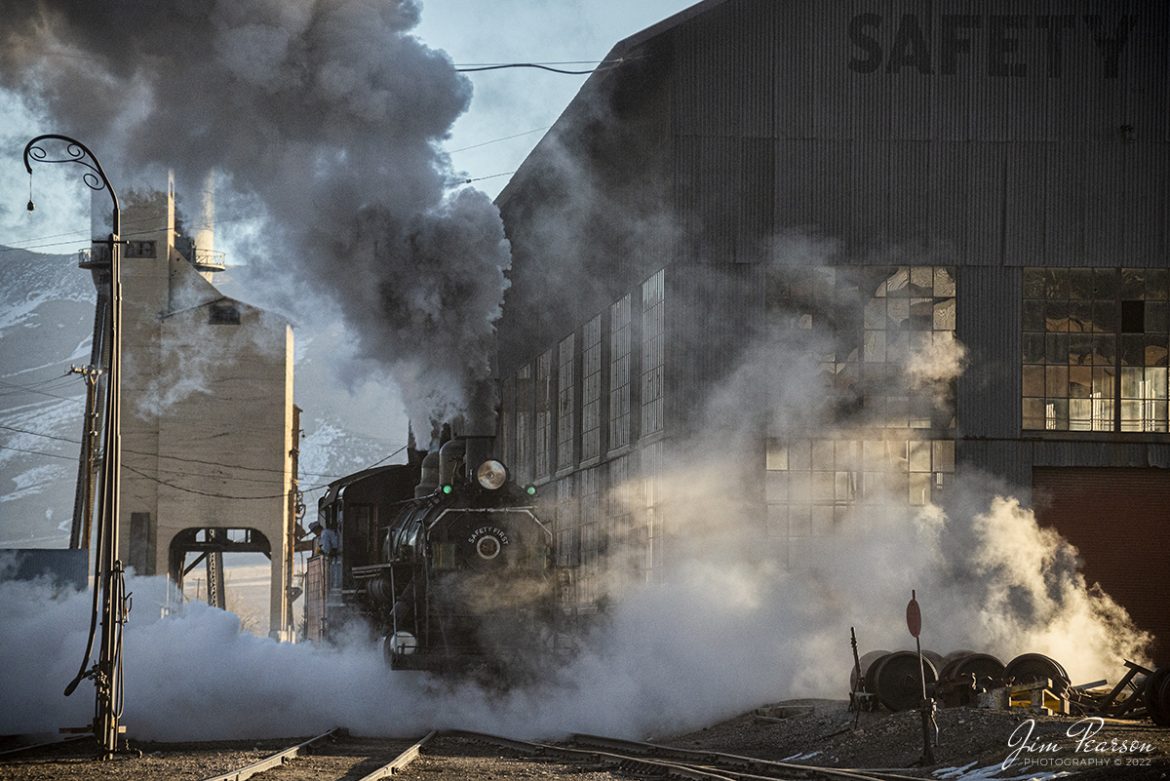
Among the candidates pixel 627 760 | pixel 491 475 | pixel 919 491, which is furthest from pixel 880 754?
pixel 919 491

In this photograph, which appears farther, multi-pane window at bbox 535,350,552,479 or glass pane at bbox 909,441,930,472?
multi-pane window at bbox 535,350,552,479

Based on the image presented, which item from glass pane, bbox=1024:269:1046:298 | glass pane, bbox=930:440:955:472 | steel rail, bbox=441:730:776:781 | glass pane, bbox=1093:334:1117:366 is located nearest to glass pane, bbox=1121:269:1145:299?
glass pane, bbox=1093:334:1117:366

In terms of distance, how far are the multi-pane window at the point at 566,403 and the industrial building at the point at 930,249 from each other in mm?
8629

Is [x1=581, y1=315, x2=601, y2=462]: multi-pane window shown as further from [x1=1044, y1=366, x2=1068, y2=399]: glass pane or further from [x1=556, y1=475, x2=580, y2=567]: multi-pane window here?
[x1=1044, y1=366, x2=1068, y2=399]: glass pane

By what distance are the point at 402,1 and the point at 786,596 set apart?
39.4 ft

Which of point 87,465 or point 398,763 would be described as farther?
point 87,465

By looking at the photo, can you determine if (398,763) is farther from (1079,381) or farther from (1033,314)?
(1079,381)

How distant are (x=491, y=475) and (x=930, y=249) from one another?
35.1ft

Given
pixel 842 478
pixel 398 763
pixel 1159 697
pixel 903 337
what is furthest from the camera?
pixel 903 337

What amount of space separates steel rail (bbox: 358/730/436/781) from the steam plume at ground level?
12.1 feet

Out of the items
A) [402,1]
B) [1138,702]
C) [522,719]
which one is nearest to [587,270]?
[402,1]

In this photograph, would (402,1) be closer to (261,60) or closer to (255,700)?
(261,60)

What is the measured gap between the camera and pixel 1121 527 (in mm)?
28609

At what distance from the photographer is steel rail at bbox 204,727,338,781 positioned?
45.9 ft
